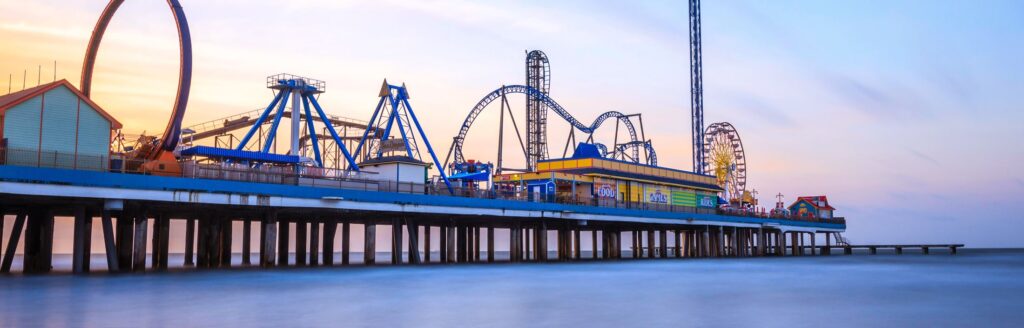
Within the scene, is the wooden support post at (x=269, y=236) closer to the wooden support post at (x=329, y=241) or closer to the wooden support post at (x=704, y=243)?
the wooden support post at (x=329, y=241)

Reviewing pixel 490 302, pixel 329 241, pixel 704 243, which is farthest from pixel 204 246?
pixel 704 243

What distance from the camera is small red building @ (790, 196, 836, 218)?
347ft

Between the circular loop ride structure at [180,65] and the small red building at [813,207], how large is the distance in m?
83.0

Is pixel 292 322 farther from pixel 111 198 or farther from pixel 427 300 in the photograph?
pixel 111 198

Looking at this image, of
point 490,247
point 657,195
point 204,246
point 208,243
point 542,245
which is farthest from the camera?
point 657,195

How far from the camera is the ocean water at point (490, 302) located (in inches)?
739

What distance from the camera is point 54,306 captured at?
21031 mm

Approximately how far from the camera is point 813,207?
106062 mm

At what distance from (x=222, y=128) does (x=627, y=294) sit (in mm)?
42644

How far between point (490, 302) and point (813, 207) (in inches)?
3571

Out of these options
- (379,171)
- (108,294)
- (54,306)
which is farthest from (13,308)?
(379,171)

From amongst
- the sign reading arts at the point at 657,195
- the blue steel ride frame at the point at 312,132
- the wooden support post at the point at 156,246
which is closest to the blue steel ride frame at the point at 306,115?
the blue steel ride frame at the point at 312,132

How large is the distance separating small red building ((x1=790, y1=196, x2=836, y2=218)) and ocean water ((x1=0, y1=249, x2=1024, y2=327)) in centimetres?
7304

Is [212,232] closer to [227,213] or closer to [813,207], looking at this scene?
[227,213]
